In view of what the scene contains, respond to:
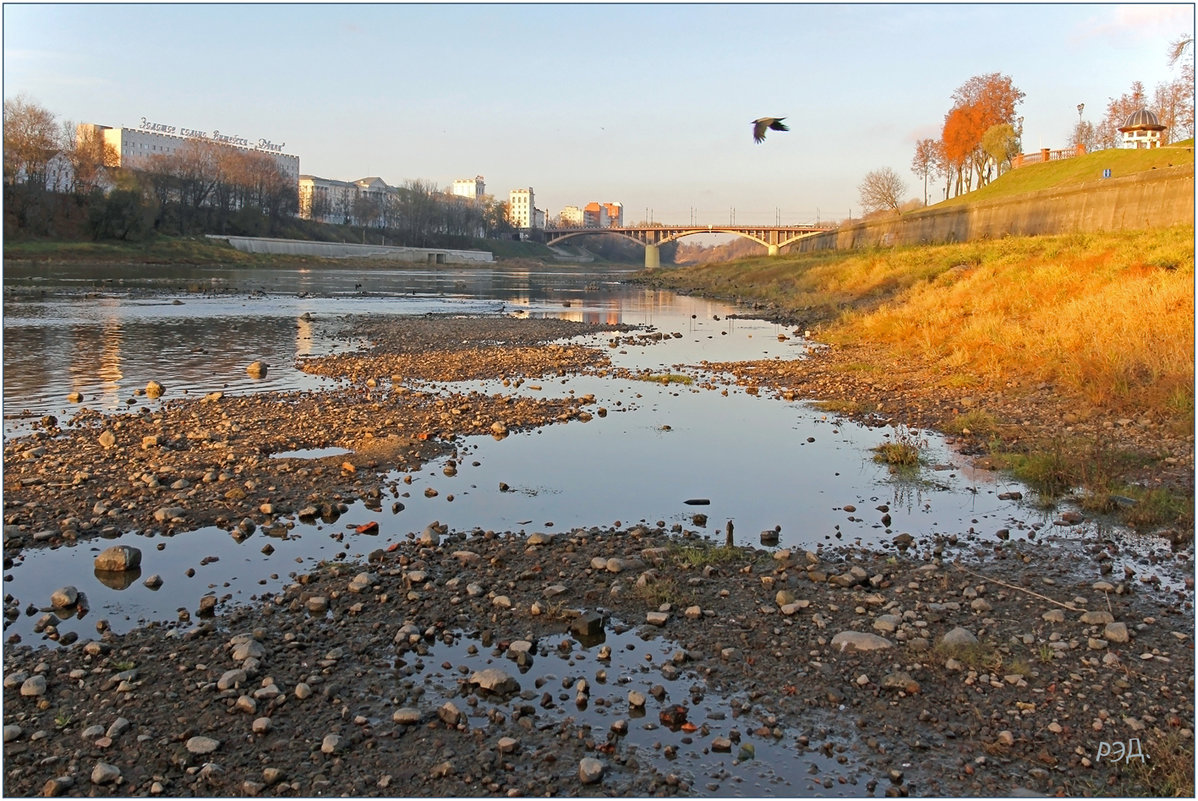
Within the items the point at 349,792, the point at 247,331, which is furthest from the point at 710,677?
the point at 247,331

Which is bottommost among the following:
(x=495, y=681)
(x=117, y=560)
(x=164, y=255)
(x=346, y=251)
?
(x=495, y=681)

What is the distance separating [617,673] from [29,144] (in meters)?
107

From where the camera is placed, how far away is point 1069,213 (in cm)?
4338

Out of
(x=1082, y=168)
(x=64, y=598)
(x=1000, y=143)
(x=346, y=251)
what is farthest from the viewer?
(x=346, y=251)

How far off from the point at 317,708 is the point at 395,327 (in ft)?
86.7

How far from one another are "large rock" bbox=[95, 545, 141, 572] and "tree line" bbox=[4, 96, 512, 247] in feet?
205

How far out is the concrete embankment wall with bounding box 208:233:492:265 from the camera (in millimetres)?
116188

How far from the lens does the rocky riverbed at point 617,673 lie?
4973 millimetres

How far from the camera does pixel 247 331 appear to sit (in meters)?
29.3

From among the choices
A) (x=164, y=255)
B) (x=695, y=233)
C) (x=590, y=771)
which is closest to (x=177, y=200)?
(x=164, y=255)

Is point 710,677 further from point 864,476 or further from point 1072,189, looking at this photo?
point 1072,189

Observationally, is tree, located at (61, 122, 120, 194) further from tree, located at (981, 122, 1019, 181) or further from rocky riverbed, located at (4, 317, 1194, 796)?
rocky riverbed, located at (4, 317, 1194, 796)

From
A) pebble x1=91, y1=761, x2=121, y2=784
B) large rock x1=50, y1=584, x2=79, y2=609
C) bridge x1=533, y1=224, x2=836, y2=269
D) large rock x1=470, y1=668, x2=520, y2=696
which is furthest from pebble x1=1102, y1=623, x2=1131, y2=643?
bridge x1=533, y1=224, x2=836, y2=269

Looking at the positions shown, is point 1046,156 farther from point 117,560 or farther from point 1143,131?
Result: point 117,560
